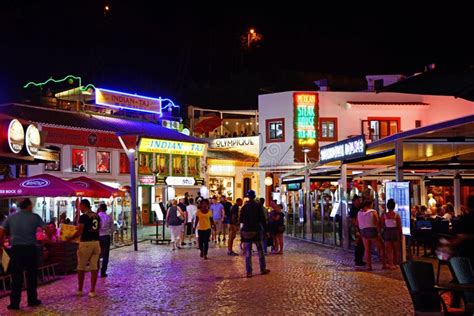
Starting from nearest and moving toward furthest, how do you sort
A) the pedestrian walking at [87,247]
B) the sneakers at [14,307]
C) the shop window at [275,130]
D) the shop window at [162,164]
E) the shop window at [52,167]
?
the sneakers at [14,307]
the pedestrian walking at [87,247]
the shop window at [52,167]
the shop window at [275,130]
the shop window at [162,164]

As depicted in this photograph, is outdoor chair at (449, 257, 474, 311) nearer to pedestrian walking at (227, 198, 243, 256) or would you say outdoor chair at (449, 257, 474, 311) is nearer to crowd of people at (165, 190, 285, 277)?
crowd of people at (165, 190, 285, 277)

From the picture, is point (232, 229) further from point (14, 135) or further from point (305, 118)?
point (305, 118)

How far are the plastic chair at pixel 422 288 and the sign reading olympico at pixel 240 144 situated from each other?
34.2 metres

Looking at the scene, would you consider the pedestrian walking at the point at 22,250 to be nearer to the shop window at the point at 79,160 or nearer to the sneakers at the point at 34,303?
the sneakers at the point at 34,303

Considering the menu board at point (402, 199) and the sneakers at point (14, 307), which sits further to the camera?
the menu board at point (402, 199)

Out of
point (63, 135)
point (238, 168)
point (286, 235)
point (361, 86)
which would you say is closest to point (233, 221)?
point (286, 235)

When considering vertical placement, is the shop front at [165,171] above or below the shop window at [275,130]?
below

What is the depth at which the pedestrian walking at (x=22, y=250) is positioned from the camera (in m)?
10.5

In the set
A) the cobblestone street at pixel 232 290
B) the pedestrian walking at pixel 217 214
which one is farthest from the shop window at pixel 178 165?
the cobblestone street at pixel 232 290

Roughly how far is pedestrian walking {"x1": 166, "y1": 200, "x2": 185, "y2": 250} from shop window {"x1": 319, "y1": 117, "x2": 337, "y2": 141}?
17.3 m

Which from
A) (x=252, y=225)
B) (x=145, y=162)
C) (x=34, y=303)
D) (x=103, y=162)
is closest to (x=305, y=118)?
(x=145, y=162)

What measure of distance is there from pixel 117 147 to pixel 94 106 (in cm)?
375

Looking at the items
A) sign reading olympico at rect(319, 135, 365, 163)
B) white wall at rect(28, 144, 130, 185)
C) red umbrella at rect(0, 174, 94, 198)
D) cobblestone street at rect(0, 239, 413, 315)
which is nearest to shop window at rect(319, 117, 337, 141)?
white wall at rect(28, 144, 130, 185)

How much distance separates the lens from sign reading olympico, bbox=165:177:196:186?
40688mm
